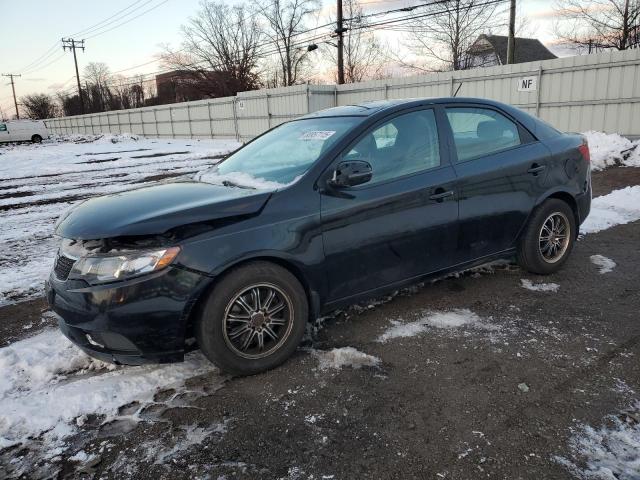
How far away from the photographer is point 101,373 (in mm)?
3195

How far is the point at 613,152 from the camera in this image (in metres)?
11.8

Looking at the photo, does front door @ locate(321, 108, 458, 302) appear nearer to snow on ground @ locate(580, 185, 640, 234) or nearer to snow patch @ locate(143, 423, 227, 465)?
snow patch @ locate(143, 423, 227, 465)

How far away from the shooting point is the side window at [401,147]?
3.54m

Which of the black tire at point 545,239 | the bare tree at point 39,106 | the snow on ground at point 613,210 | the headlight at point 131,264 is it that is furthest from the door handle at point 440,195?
the bare tree at point 39,106

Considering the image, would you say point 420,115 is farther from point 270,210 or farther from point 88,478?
point 88,478

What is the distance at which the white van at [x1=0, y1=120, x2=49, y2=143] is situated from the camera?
138ft

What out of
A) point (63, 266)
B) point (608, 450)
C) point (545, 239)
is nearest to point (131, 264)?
point (63, 266)

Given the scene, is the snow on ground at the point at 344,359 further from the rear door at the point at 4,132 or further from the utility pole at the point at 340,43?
the rear door at the point at 4,132

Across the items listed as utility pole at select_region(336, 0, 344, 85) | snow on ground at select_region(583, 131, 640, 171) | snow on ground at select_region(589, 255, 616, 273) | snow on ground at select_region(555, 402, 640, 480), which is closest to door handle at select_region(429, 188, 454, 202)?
snow on ground at select_region(555, 402, 640, 480)

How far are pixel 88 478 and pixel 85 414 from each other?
21.6 inches

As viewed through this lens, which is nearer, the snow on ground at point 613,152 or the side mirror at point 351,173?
the side mirror at point 351,173

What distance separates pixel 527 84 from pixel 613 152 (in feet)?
13.1

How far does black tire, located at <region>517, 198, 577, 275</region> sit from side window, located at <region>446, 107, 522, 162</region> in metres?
0.69

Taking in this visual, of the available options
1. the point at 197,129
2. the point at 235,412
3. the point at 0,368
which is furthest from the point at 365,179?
the point at 197,129
